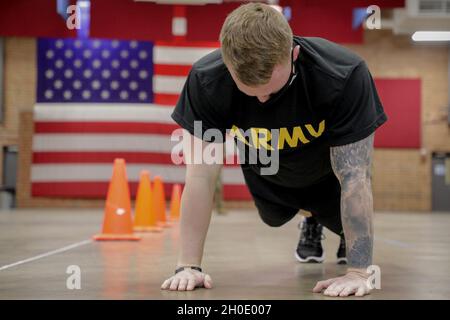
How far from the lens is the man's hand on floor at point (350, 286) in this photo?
2186mm

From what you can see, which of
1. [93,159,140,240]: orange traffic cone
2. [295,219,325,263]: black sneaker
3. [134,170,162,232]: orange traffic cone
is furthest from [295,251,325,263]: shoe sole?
[134,170,162,232]: orange traffic cone

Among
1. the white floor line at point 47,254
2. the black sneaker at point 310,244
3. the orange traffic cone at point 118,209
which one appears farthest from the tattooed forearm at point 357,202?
the orange traffic cone at point 118,209

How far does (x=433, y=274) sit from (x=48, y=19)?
9.50 m

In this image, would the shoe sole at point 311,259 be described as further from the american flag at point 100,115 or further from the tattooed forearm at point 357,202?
the american flag at point 100,115

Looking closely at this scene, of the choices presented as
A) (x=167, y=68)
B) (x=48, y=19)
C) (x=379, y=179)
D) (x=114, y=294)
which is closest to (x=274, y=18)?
(x=114, y=294)

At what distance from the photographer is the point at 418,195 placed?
16.6 m

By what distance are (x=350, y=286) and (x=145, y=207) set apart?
5305 millimetres

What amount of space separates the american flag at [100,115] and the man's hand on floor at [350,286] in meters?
12.8

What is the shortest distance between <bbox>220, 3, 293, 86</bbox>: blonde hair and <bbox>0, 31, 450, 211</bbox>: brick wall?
49.5 ft

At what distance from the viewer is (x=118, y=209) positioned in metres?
5.45

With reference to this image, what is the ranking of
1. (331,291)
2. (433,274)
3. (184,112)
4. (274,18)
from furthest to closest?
(433,274)
(184,112)
(331,291)
(274,18)

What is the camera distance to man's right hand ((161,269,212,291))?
233 centimetres

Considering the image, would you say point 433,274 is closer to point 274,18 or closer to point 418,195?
point 274,18

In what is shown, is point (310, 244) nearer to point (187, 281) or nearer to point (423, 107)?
point (187, 281)
